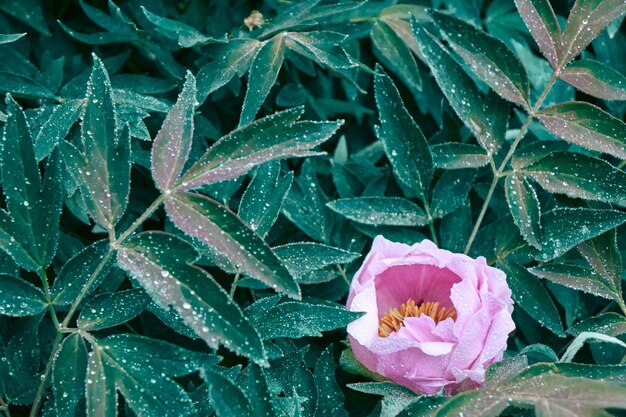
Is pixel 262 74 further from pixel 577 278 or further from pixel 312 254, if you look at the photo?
pixel 577 278

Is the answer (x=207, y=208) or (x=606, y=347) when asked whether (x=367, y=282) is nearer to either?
(x=207, y=208)

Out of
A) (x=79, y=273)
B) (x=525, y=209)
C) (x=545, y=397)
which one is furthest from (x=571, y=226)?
(x=79, y=273)

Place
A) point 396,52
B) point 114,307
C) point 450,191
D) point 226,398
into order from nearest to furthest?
point 226,398, point 114,307, point 450,191, point 396,52

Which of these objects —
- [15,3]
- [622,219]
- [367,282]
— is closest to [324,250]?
[367,282]

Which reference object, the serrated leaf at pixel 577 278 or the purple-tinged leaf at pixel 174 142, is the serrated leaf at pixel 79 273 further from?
the serrated leaf at pixel 577 278

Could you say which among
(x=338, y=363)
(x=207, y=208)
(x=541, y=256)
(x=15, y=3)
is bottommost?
(x=338, y=363)

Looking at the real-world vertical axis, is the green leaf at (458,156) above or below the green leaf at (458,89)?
below

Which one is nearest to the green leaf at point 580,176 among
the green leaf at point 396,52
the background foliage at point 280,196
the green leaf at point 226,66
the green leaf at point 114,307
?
the background foliage at point 280,196
